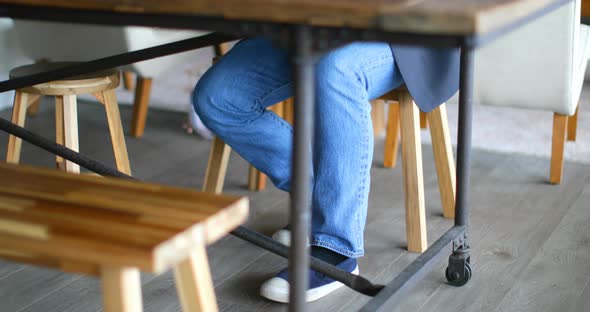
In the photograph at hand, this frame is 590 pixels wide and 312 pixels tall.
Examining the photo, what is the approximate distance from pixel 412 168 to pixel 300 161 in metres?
0.91

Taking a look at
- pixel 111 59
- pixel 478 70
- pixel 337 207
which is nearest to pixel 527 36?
pixel 478 70

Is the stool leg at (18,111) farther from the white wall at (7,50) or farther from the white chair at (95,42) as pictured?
the white wall at (7,50)

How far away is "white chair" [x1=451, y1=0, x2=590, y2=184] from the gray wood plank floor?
0.29 metres

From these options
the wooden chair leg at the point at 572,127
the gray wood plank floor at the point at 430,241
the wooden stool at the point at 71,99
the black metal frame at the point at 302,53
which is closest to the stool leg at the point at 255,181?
the gray wood plank floor at the point at 430,241

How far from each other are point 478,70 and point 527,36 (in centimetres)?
19

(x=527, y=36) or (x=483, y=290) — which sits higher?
(x=527, y=36)

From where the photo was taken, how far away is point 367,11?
3.14 feet

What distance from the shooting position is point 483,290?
1.81 m

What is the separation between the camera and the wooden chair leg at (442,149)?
2.12 meters

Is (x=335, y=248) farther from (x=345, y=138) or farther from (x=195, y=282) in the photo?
(x=195, y=282)

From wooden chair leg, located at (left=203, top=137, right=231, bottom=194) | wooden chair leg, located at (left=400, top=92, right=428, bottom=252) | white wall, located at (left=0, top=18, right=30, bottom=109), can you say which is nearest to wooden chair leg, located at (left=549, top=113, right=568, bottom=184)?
wooden chair leg, located at (left=400, top=92, right=428, bottom=252)

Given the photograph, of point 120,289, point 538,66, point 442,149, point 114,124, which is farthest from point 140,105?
point 120,289

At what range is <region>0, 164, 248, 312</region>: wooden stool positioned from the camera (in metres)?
0.96

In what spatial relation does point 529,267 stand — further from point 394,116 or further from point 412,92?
point 394,116
